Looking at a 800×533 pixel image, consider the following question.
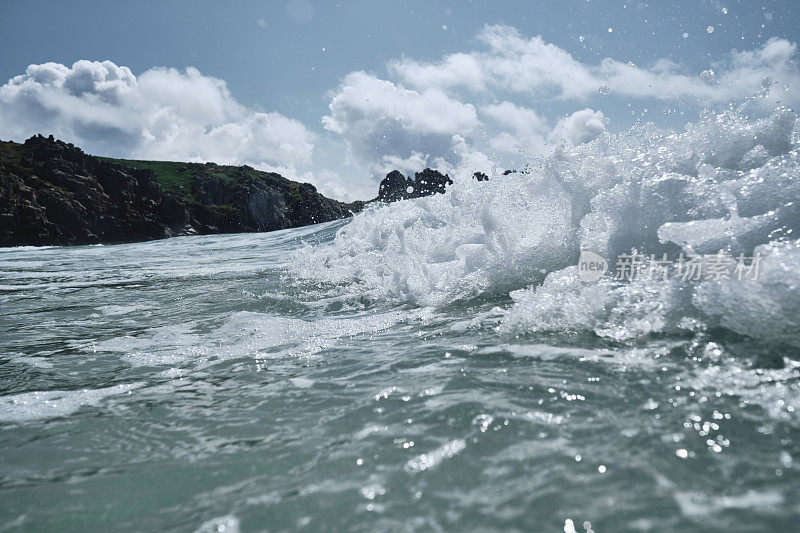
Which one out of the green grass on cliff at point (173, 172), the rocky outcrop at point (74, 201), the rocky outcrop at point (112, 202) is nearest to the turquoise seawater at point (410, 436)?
the rocky outcrop at point (74, 201)

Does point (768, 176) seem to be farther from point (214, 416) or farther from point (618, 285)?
point (214, 416)

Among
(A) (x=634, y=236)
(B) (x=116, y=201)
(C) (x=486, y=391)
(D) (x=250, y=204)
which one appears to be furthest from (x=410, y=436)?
(D) (x=250, y=204)

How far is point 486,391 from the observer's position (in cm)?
Answer: 240

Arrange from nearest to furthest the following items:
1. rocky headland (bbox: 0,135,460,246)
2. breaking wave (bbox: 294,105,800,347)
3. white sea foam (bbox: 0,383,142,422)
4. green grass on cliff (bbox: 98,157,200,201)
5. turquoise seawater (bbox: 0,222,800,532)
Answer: turquoise seawater (bbox: 0,222,800,532)
white sea foam (bbox: 0,383,142,422)
breaking wave (bbox: 294,105,800,347)
rocky headland (bbox: 0,135,460,246)
green grass on cliff (bbox: 98,157,200,201)

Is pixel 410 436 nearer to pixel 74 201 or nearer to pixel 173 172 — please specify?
pixel 74 201

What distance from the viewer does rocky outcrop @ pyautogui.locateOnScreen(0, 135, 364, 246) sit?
69.7 m

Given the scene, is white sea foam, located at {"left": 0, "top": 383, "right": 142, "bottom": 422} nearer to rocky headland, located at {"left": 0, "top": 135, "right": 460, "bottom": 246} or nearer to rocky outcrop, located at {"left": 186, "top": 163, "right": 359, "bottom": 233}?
rocky headland, located at {"left": 0, "top": 135, "right": 460, "bottom": 246}

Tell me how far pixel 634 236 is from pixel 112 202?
322ft

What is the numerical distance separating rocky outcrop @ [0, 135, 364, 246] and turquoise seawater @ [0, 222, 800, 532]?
83.1m

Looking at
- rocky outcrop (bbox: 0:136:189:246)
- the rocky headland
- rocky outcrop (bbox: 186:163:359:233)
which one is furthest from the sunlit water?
rocky outcrop (bbox: 186:163:359:233)

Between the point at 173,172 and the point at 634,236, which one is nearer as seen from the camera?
the point at 634,236

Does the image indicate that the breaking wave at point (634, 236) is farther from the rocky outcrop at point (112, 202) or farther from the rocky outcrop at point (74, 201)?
the rocky outcrop at point (112, 202)

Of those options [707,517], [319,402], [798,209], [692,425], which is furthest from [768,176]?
[319,402]

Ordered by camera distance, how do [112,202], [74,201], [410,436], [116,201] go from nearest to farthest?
[410,436]
[74,201]
[112,202]
[116,201]
